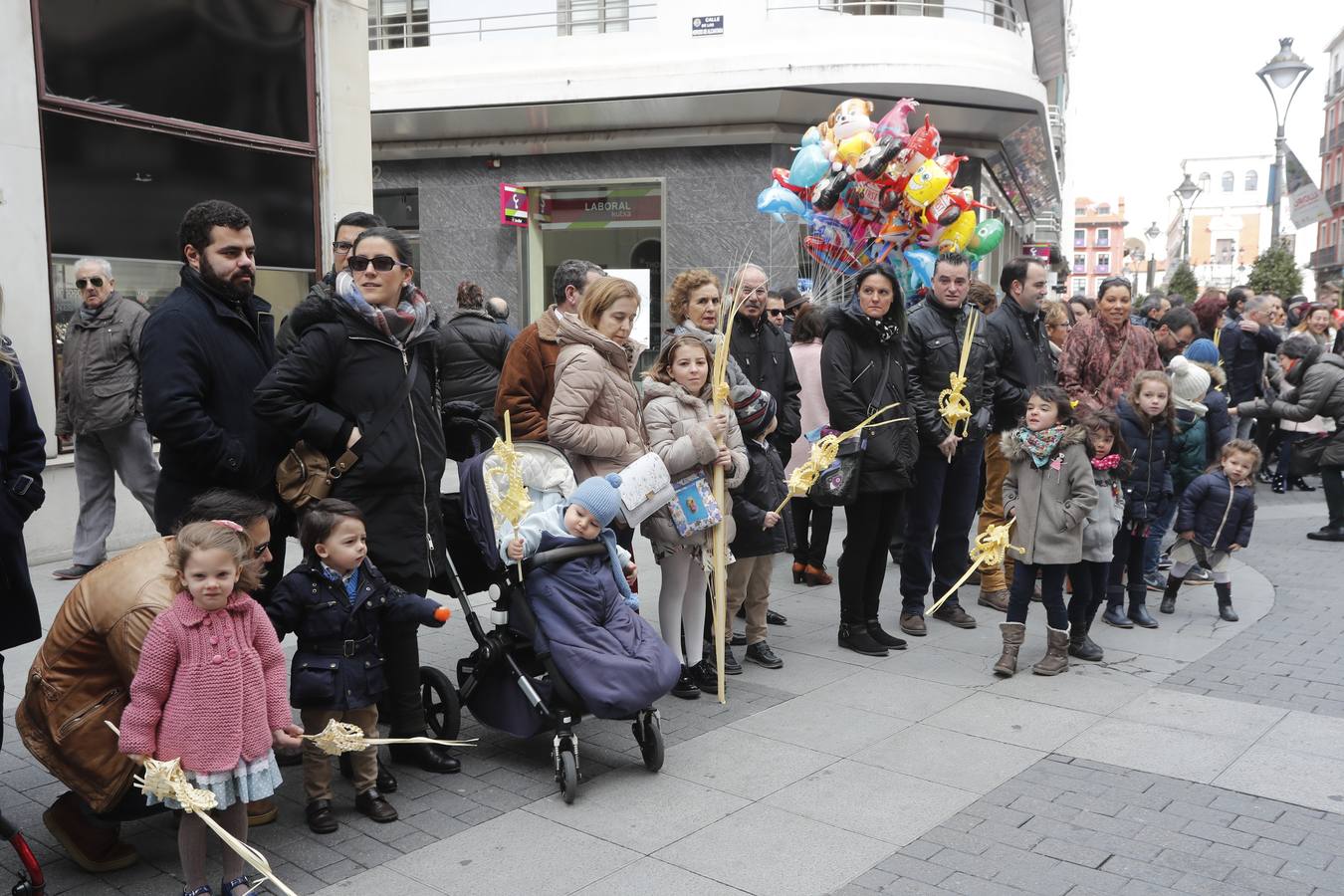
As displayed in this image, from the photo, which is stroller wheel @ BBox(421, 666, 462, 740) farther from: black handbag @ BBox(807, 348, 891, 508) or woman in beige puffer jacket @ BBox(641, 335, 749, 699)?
black handbag @ BBox(807, 348, 891, 508)

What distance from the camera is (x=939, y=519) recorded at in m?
7.36

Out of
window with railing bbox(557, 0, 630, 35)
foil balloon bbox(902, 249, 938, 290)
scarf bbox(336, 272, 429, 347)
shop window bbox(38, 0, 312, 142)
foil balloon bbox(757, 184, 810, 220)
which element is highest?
window with railing bbox(557, 0, 630, 35)

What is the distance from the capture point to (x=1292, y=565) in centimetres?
909

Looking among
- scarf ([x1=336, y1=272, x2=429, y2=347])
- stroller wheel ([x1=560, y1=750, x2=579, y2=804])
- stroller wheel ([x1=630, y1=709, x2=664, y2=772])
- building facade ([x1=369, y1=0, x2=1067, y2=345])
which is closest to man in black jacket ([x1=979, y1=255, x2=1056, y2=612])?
stroller wheel ([x1=630, y1=709, x2=664, y2=772])

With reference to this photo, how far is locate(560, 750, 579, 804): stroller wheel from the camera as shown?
4340 millimetres

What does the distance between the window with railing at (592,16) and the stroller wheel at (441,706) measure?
1376 centimetres

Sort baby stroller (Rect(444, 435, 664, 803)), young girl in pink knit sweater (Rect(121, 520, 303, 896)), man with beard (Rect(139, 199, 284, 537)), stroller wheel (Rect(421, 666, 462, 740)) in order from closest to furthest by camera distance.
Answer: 1. young girl in pink knit sweater (Rect(121, 520, 303, 896))
2. man with beard (Rect(139, 199, 284, 537))
3. baby stroller (Rect(444, 435, 664, 803))
4. stroller wheel (Rect(421, 666, 462, 740))

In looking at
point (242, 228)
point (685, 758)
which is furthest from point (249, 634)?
point (685, 758)

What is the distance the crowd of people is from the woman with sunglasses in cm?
1

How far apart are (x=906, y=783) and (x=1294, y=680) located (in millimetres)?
2751

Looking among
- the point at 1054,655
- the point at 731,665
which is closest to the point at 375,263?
the point at 731,665

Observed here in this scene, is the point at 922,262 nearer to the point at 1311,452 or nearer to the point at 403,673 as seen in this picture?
the point at 403,673

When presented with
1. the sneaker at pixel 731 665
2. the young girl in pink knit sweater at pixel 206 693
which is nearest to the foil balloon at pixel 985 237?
the sneaker at pixel 731 665

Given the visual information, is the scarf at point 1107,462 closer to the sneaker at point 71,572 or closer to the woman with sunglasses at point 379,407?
the woman with sunglasses at point 379,407
